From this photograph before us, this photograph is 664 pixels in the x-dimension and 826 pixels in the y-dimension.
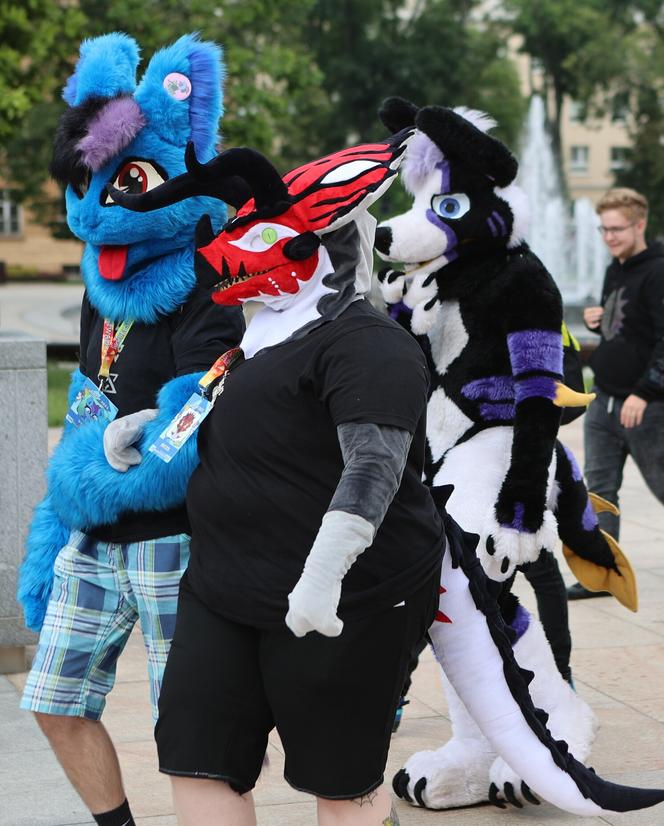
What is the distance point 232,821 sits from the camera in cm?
272

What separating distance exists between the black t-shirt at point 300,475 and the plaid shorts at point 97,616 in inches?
19.6

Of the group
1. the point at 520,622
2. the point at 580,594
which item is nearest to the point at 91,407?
the point at 520,622

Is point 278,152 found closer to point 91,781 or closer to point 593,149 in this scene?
point 593,149

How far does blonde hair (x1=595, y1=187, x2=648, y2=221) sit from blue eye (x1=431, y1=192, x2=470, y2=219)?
8.71ft

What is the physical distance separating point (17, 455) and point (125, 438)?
2362mm

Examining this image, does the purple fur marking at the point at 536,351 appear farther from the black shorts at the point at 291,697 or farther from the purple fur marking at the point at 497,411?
the black shorts at the point at 291,697

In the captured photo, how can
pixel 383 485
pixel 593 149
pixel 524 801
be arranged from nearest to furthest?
pixel 383 485
pixel 524 801
pixel 593 149

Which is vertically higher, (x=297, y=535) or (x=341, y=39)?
(x=341, y=39)

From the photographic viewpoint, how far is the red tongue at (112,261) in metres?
3.51

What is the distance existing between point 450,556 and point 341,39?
44.6 m

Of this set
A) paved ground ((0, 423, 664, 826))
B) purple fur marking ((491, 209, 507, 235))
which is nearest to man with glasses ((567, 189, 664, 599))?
paved ground ((0, 423, 664, 826))

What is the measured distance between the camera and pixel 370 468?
97.2 inches

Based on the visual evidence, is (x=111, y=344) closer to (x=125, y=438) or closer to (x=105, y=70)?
(x=125, y=438)

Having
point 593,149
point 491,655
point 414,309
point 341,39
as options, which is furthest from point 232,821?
point 593,149
